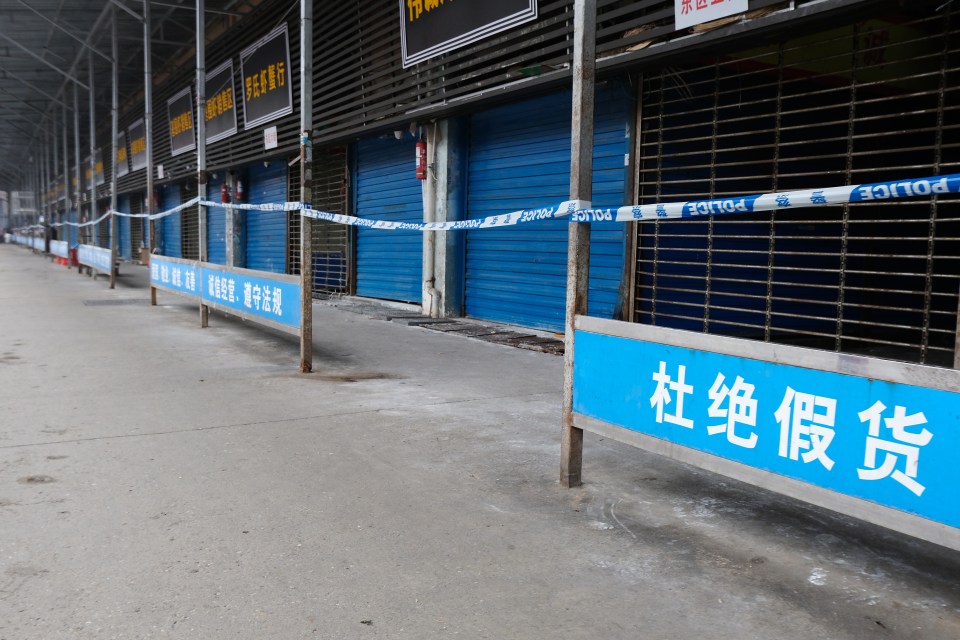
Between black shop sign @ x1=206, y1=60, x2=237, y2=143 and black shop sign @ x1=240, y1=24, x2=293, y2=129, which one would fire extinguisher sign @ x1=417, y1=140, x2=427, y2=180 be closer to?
black shop sign @ x1=240, y1=24, x2=293, y2=129

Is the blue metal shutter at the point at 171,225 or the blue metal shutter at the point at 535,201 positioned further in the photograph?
the blue metal shutter at the point at 171,225

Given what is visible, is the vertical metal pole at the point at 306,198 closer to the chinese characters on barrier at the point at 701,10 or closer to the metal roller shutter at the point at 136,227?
the chinese characters on barrier at the point at 701,10

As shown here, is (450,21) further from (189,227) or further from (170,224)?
(170,224)

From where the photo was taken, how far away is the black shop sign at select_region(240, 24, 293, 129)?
15.4 m

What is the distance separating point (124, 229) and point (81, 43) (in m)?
15.9

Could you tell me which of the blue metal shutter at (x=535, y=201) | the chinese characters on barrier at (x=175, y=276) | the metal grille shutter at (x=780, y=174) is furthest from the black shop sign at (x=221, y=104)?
the metal grille shutter at (x=780, y=174)

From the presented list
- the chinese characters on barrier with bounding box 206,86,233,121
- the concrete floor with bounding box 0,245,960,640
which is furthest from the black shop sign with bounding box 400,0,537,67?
the chinese characters on barrier with bounding box 206,86,233,121

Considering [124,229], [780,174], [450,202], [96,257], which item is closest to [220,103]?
[96,257]

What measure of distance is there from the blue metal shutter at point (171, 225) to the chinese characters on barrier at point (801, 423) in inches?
1068

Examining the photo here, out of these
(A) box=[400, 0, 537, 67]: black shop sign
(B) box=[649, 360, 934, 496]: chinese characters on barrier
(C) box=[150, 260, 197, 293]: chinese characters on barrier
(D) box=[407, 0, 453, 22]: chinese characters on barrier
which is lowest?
(B) box=[649, 360, 934, 496]: chinese characters on barrier

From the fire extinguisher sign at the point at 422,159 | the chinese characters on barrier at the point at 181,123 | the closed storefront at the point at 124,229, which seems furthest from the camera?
the closed storefront at the point at 124,229

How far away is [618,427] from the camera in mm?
3629

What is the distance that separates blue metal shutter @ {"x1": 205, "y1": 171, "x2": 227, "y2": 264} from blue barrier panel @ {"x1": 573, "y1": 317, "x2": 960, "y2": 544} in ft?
67.1

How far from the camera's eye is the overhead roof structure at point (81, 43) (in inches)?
825
